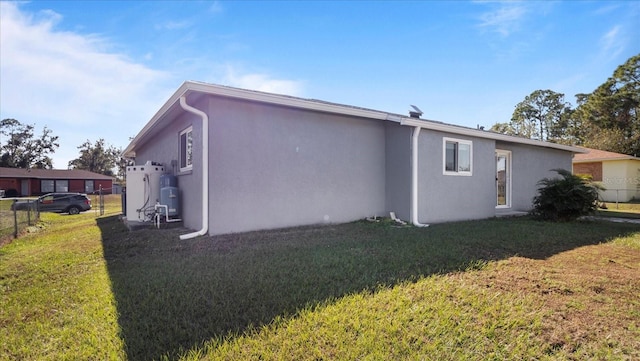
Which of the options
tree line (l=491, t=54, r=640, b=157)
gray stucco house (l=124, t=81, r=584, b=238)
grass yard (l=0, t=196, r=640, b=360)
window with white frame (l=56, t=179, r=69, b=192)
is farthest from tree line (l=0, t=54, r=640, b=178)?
grass yard (l=0, t=196, r=640, b=360)

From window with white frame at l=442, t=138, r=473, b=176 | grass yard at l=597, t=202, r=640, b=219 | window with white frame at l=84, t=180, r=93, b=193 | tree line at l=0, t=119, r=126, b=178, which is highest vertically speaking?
tree line at l=0, t=119, r=126, b=178

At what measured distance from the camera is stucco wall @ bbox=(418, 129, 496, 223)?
25.6 feet

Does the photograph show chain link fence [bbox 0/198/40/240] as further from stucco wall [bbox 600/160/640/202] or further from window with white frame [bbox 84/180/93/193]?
window with white frame [bbox 84/180/93/193]

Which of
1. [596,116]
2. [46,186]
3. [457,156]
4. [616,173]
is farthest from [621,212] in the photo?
[46,186]

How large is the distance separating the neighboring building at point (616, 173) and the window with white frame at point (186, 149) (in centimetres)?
2273

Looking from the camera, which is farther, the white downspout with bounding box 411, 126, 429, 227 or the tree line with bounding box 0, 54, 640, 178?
the tree line with bounding box 0, 54, 640, 178

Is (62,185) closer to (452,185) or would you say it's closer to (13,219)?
(13,219)

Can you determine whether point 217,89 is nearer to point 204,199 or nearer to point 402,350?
point 204,199

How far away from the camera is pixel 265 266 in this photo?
4059 millimetres

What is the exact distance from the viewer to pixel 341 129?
763cm

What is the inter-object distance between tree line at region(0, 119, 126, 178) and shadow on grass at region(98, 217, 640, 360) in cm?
4880

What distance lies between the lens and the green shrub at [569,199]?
27.6 ft

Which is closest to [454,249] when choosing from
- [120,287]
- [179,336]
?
[179,336]

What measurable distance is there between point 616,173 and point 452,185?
18.6 meters
